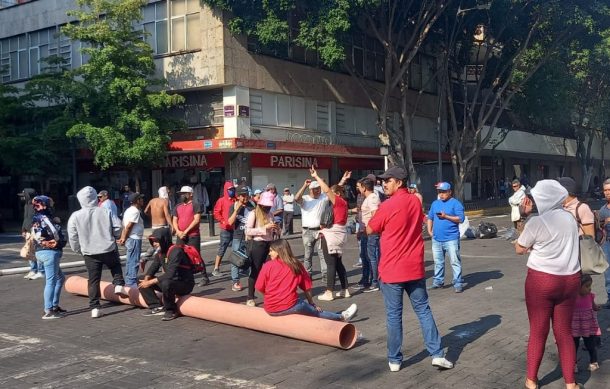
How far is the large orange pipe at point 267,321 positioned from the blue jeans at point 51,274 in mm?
984

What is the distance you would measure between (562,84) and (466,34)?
23.2 feet

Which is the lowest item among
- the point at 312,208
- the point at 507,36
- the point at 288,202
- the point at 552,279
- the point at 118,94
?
the point at 552,279

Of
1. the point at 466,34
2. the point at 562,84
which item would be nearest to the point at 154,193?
the point at 466,34

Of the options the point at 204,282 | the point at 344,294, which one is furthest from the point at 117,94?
the point at 344,294

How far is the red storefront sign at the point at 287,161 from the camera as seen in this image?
29594 millimetres

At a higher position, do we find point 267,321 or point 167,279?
point 167,279

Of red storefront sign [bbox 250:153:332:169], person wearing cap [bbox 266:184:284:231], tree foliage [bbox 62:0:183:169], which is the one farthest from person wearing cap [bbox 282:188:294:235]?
red storefront sign [bbox 250:153:332:169]

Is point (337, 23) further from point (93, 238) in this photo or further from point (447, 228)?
point (93, 238)

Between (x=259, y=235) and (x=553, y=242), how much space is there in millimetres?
4767

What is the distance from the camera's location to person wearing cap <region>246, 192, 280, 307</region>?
29.9 feet

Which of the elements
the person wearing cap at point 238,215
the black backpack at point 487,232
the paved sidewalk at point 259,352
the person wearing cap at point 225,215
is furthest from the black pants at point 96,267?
the black backpack at point 487,232

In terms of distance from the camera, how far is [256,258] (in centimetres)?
910

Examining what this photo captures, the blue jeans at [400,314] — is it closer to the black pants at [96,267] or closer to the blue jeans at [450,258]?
the blue jeans at [450,258]

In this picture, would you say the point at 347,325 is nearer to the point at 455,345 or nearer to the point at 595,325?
the point at 455,345
